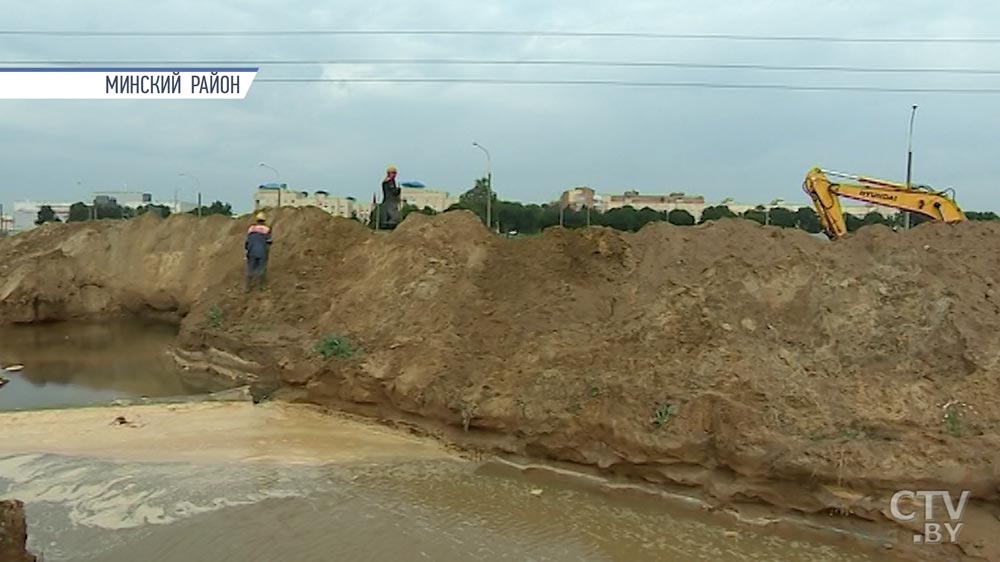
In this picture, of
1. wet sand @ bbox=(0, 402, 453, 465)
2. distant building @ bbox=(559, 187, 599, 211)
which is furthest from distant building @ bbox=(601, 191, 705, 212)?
wet sand @ bbox=(0, 402, 453, 465)

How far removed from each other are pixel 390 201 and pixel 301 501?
400 inches

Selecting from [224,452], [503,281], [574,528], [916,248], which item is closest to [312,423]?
[224,452]

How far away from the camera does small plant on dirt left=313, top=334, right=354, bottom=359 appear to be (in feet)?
38.4

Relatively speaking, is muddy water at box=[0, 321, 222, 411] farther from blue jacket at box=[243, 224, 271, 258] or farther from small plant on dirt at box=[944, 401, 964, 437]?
small plant on dirt at box=[944, 401, 964, 437]

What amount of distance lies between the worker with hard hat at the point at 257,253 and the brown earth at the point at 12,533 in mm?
10817

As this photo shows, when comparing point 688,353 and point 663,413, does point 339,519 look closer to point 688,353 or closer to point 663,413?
point 663,413

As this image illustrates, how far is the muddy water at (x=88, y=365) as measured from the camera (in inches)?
495

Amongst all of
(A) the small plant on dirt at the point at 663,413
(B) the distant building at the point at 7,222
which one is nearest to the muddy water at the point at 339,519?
(A) the small plant on dirt at the point at 663,413

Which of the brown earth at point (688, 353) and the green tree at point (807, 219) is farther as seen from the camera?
the green tree at point (807, 219)

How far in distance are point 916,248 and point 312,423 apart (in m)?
8.44

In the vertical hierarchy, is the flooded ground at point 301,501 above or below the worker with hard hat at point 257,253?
below

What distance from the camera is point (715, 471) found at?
8.00 m

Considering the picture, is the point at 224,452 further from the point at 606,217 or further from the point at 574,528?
the point at 606,217

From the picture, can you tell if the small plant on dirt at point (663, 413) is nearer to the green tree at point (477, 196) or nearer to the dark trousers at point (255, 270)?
the dark trousers at point (255, 270)
